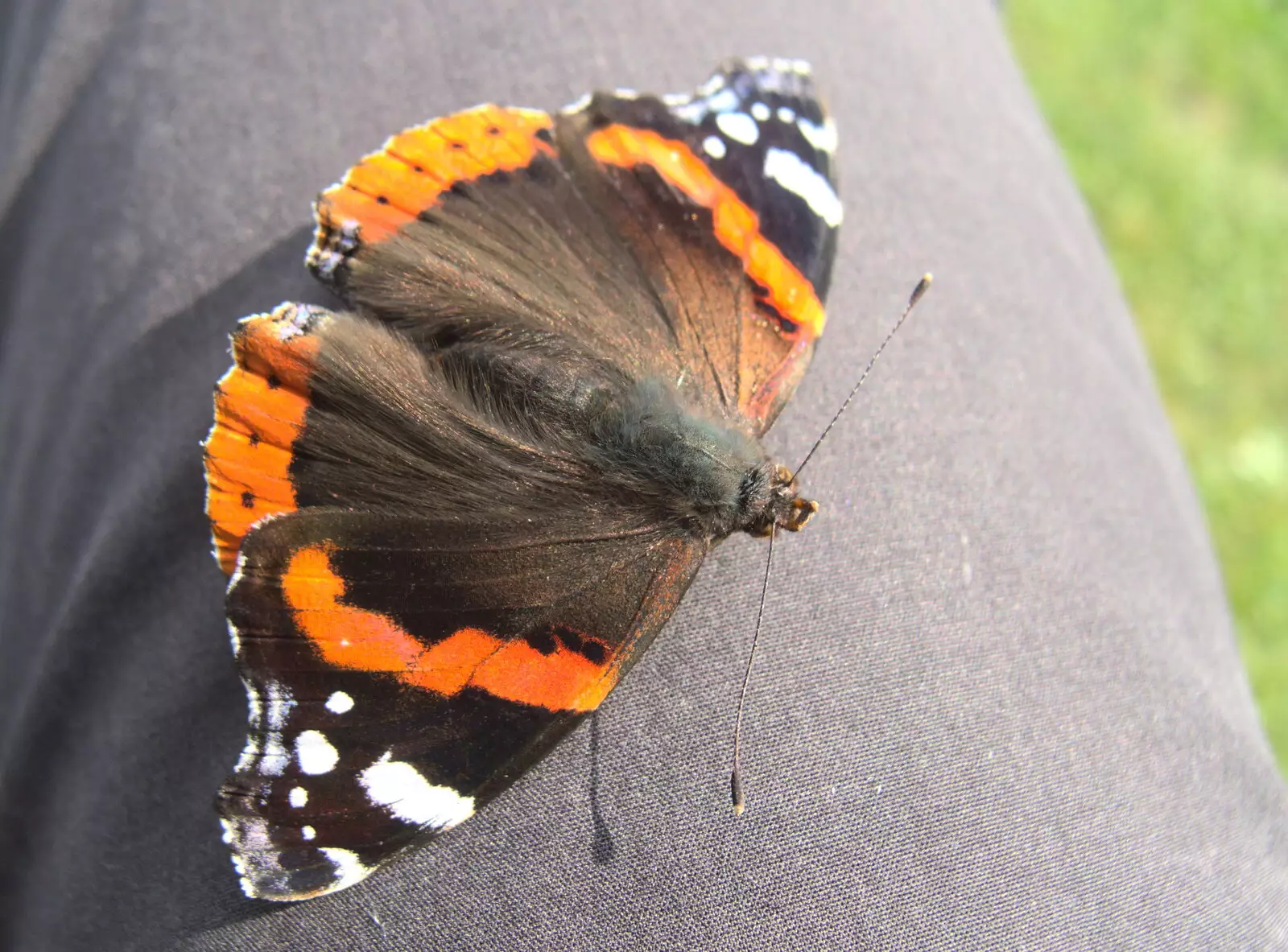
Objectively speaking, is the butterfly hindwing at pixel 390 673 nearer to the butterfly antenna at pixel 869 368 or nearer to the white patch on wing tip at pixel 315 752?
the white patch on wing tip at pixel 315 752

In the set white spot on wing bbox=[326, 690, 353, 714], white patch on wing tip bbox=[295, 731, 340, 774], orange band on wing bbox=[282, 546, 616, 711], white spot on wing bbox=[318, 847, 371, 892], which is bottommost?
white spot on wing bbox=[318, 847, 371, 892]

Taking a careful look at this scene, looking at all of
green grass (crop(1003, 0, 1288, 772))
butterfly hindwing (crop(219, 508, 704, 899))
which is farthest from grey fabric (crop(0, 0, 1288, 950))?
green grass (crop(1003, 0, 1288, 772))

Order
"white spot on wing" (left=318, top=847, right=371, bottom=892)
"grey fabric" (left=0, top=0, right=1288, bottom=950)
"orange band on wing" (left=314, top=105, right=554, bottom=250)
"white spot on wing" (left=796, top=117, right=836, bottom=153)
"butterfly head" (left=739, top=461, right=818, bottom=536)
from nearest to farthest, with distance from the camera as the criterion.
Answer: "white spot on wing" (left=318, top=847, right=371, bottom=892) → "grey fabric" (left=0, top=0, right=1288, bottom=950) → "butterfly head" (left=739, top=461, right=818, bottom=536) → "orange band on wing" (left=314, top=105, right=554, bottom=250) → "white spot on wing" (left=796, top=117, right=836, bottom=153)

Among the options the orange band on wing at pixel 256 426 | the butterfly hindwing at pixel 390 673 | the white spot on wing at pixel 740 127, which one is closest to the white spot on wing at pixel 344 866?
the butterfly hindwing at pixel 390 673

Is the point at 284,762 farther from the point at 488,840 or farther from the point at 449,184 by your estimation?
the point at 449,184

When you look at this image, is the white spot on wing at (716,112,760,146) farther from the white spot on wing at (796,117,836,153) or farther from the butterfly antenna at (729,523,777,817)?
the butterfly antenna at (729,523,777,817)

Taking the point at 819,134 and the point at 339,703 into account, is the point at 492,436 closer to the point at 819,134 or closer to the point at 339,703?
the point at 339,703

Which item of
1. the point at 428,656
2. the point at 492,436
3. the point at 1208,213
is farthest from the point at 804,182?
the point at 1208,213

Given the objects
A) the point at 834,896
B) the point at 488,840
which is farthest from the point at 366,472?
the point at 834,896
